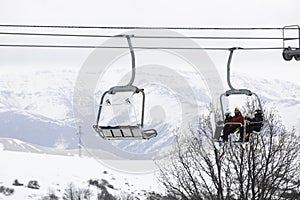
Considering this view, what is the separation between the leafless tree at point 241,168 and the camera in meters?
31.2

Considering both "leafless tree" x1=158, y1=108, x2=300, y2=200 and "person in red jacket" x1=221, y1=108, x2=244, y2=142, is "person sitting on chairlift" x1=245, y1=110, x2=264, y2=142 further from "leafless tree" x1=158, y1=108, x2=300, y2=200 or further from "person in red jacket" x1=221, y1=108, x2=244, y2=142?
"leafless tree" x1=158, y1=108, x2=300, y2=200

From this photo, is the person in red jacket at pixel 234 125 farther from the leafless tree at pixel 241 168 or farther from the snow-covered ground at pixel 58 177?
the snow-covered ground at pixel 58 177

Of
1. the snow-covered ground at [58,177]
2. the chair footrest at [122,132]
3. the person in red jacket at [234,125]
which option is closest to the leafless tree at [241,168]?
the person in red jacket at [234,125]

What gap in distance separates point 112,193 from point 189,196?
8476 centimetres

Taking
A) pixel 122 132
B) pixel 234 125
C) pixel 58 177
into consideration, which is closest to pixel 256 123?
pixel 234 125

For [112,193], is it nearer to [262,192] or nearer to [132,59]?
[262,192]

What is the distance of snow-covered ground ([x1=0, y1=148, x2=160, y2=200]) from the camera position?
383 feet

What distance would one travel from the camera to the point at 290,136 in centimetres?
3341

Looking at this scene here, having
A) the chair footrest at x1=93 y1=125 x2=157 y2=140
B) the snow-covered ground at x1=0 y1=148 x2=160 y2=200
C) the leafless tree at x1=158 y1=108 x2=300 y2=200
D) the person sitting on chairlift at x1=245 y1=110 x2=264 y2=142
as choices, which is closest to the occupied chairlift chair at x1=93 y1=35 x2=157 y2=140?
the chair footrest at x1=93 y1=125 x2=157 y2=140

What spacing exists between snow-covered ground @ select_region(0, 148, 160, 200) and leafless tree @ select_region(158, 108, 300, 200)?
6981 centimetres

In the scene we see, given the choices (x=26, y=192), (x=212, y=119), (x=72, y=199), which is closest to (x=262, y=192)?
(x=212, y=119)

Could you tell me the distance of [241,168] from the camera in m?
31.4

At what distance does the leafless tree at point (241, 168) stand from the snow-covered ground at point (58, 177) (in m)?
69.8

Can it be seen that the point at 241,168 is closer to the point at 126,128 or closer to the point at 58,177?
the point at 126,128
